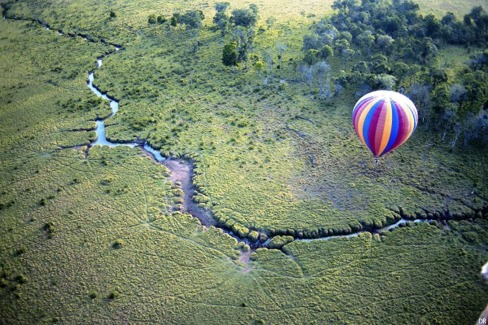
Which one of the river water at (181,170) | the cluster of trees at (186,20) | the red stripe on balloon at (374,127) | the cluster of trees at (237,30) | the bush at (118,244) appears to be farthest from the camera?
the cluster of trees at (186,20)

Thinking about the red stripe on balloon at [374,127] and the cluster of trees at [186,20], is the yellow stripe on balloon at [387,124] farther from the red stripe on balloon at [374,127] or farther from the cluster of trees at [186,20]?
the cluster of trees at [186,20]

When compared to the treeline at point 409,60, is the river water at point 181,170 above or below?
below

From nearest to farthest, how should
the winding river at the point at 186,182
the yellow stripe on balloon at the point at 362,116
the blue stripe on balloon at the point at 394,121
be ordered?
the winding river at the point at 186,182
the blue stripe on balloon at the point at 394,121
the yellow stripe on balloon at the point at 362,116

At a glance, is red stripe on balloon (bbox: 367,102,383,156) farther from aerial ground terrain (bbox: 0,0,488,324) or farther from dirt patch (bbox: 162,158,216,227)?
dirt patch (bbox: 162,158,216,227)

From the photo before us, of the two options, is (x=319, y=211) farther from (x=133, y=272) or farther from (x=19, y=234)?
(x=19, y=234)

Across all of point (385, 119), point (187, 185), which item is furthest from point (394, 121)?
point (187, 185)

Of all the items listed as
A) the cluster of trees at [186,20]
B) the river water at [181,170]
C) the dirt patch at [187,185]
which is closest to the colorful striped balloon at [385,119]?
the river water at [181,170]
